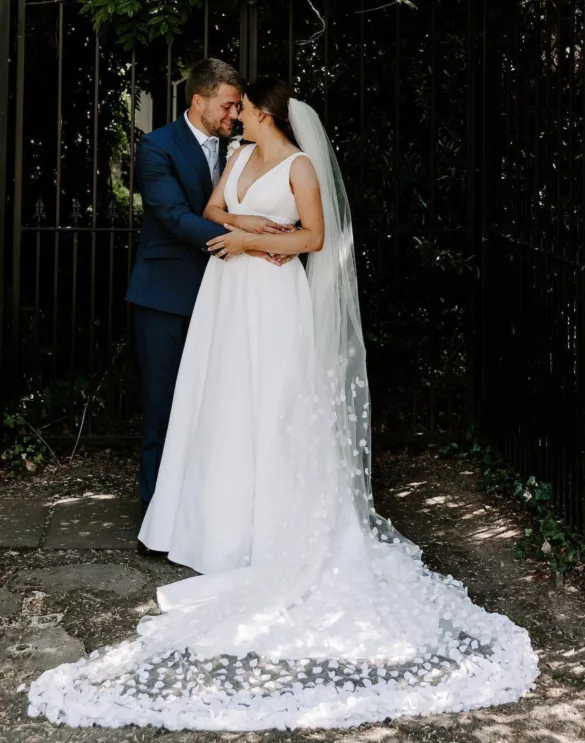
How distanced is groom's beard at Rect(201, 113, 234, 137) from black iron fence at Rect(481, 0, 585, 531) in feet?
4.74

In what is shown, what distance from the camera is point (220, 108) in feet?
16.7

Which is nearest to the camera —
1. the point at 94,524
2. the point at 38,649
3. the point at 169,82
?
the point at 38,649

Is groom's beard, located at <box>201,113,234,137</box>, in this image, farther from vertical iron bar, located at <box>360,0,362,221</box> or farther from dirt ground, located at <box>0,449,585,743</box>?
dirt ground, located at <box>0,449,585,743</box>

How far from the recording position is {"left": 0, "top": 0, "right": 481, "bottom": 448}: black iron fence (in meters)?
6.27

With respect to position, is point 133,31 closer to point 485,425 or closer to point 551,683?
point 485,425

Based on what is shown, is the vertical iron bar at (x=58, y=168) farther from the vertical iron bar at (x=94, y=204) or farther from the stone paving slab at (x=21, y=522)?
the stone paving slab at (x=21, y=522)

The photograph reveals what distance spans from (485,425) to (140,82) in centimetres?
294

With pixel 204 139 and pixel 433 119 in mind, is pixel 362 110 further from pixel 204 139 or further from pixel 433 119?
pixel 204 139

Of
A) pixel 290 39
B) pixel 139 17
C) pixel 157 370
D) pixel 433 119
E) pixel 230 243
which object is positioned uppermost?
pixel 139 17

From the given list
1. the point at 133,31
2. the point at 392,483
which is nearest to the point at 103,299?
the point at 133,31

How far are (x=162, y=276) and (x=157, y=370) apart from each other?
441mm

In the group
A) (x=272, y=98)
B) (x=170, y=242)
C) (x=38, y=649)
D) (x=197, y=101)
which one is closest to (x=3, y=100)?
(x=197, y=101)

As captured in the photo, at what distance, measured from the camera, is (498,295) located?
6047 millimetres

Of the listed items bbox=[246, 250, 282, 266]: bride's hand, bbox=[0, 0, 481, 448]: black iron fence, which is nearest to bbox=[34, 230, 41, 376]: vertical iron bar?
bbox=[0, 0, 481, 448]: black iron fence
